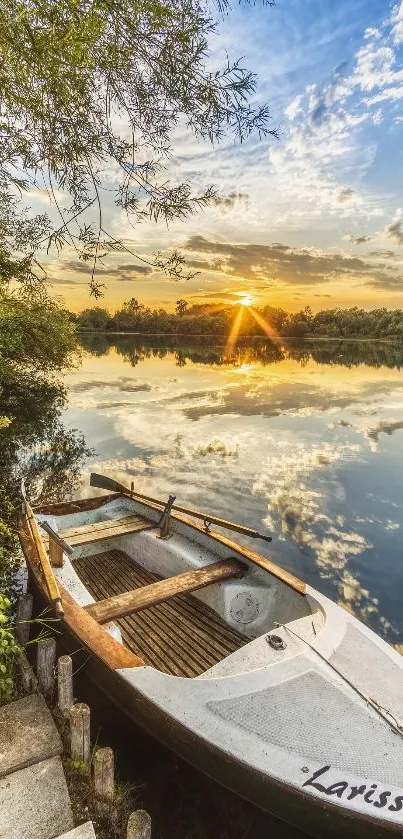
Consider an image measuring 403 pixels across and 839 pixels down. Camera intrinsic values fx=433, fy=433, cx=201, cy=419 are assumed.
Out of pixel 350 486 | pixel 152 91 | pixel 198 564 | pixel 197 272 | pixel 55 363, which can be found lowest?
pixel 350 486

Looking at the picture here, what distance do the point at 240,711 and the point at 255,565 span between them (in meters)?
2.49

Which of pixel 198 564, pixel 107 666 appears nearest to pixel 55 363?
pixel 198 564

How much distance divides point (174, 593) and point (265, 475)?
9467 mm

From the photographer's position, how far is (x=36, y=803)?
3617 mm

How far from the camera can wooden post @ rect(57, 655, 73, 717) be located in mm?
4363

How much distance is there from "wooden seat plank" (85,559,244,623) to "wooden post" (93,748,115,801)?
1601 mm

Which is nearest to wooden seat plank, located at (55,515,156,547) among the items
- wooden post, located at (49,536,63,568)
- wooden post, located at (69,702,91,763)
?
wooden post, located at (49,536,63,568)

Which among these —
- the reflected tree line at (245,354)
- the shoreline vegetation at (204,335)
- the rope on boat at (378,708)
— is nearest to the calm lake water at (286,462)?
the rope on boat at (378,708)

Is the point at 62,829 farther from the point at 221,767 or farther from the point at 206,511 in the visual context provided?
the point at 206,511

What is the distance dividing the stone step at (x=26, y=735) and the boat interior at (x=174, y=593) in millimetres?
1038

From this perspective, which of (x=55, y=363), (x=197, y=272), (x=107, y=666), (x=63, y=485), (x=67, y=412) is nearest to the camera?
(x=107, y=666)

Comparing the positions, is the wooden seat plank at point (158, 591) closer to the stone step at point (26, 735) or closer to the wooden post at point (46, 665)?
the wooden post at point (46, 665)

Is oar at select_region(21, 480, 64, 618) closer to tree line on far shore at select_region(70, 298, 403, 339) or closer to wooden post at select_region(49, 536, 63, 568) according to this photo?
wooden post at select_region(49, 536, 63, 568)

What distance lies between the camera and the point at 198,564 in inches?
274
